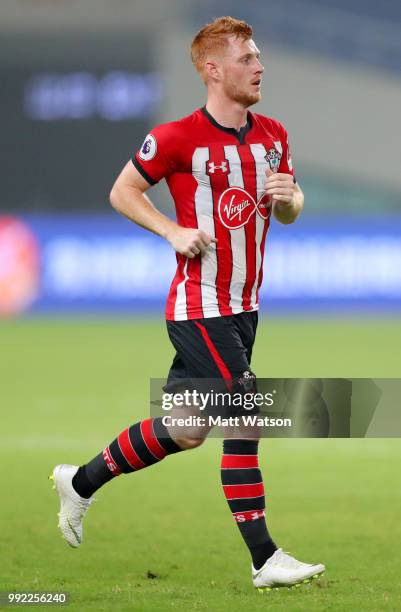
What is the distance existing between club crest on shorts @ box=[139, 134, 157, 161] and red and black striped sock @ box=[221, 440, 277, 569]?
3.66 ft

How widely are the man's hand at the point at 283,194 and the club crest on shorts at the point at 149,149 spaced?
45 cm

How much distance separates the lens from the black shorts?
518 cm

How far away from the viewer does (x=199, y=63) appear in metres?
5.38

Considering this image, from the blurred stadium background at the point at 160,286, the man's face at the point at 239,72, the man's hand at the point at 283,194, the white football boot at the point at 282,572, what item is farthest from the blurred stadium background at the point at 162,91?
the white football boot at the point at 282,572

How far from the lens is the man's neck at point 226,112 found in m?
5.33

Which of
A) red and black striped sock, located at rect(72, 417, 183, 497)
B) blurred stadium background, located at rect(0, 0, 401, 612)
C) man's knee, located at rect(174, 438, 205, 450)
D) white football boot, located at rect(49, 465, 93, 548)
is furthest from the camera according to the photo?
blurred stadium background, located at rect(0, 0, 401, 612)

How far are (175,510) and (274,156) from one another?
2430 millimetres

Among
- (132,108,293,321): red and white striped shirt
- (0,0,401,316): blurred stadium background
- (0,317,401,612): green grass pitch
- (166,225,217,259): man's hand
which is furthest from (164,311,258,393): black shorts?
(0,0,401,316): blurred stadium background

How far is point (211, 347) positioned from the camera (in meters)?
5.21

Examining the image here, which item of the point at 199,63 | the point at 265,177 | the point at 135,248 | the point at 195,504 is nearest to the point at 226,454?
the point at 265,177

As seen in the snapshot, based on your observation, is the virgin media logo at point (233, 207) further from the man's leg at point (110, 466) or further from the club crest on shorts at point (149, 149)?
the man's leg at point (110, 466)

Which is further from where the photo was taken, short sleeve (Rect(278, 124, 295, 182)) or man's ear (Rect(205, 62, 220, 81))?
short sleeve (Rect(278, 124, 295, 182))

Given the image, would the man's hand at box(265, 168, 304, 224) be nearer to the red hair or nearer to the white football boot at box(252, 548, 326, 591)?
the red hair

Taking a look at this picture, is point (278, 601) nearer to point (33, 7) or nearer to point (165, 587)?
point (165, 587)
